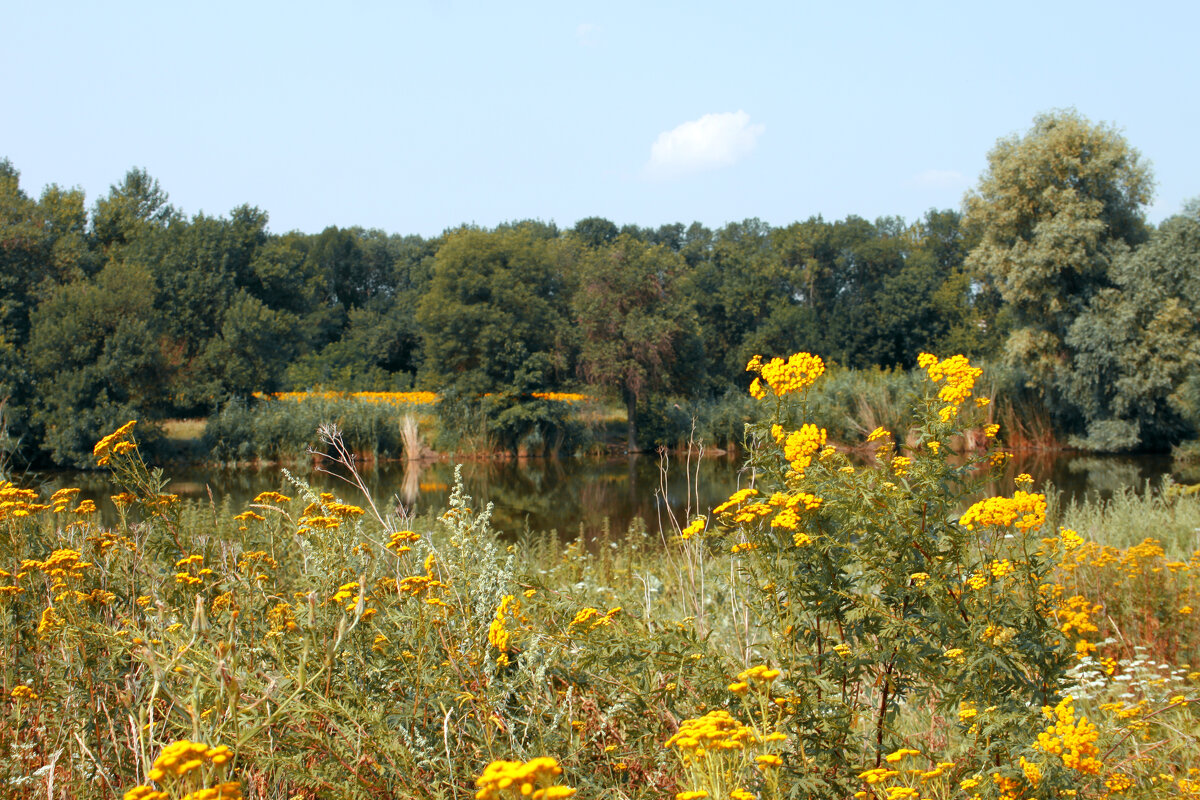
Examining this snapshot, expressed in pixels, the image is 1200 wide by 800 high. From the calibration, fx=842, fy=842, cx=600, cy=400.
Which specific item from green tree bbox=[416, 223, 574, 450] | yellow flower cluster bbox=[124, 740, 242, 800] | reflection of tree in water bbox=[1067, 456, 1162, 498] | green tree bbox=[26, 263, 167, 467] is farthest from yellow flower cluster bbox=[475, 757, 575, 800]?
green tree bbox=[416, 223, 574, 450]

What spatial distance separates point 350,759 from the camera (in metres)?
1.75

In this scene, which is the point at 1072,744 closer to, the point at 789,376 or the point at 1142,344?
the point at 789,376

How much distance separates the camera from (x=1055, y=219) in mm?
19406

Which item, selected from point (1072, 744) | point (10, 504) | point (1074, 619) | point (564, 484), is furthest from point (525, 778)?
point (564, 484)

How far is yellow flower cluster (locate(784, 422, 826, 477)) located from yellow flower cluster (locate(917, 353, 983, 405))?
35 centimetres

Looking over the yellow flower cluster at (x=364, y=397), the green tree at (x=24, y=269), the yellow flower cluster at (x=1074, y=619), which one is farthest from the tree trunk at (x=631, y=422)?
the yellow flower cluster at (x=1074, y=619)

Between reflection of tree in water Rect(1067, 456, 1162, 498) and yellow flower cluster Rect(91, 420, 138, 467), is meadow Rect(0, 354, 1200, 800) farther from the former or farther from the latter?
reflection of tree in water Rect(1067, 456, 1162, 498)

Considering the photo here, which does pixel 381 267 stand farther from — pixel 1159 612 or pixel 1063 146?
pixel 1159 612

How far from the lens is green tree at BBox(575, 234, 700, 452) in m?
23.5

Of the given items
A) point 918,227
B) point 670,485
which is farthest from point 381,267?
point 670,485

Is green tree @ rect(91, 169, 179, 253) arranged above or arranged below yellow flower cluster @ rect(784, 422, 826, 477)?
above

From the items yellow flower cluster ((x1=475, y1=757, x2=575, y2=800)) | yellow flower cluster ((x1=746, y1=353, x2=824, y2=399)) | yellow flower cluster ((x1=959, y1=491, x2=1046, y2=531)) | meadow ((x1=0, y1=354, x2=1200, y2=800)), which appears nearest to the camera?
yellow flower cluster ((x1=475, y1=757, x2=575, y2=800))

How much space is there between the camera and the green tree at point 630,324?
23.5 m

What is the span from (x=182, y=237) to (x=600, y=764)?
27344mm
